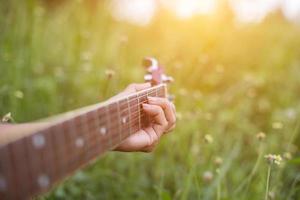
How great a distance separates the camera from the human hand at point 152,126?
172 cm

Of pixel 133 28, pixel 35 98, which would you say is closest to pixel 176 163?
pixel 35 98

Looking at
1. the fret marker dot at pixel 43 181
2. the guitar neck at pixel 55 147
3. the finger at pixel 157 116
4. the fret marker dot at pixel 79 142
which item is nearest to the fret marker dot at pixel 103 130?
the guitar neck at pixel 55 147

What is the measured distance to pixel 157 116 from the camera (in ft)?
5.88

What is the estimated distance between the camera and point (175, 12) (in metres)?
6.36

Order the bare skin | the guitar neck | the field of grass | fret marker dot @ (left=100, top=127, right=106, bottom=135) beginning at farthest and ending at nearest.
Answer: the field of grass
the bare skin
fret marker dot @ (left=100, top=127, right=106, bottom=135)
the guitar neck

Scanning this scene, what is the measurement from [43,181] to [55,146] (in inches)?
2.9

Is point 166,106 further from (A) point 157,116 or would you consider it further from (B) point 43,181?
(B) point 43,181

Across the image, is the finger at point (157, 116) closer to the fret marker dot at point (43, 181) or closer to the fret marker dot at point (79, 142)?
the fret marker dot at point (79, 142)

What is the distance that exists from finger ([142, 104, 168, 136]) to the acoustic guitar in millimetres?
203

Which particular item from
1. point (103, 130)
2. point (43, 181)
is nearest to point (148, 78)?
point (103, 130)

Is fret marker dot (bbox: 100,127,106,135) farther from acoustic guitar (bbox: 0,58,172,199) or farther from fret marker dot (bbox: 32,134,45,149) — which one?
fret marker dot (bbox: 32,134,45,149)

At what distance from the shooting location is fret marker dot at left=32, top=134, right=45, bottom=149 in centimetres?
111

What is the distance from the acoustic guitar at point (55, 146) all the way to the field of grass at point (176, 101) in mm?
649

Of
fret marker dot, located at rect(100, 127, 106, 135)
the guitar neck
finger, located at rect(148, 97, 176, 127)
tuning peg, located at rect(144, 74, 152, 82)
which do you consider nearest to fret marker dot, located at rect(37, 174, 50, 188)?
the guitar neck
